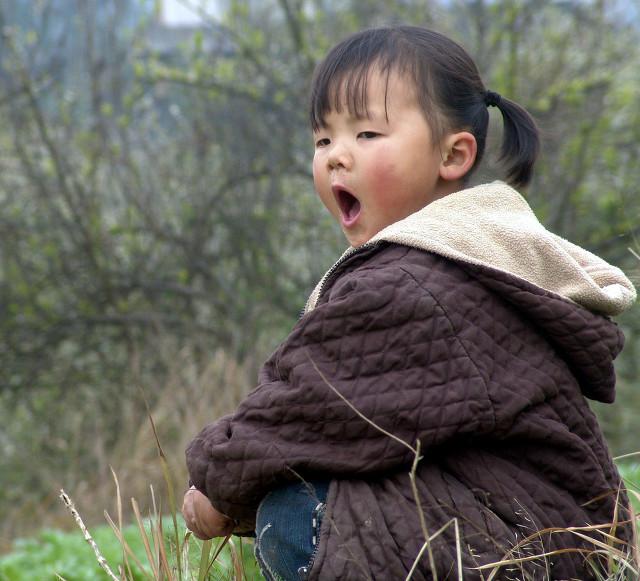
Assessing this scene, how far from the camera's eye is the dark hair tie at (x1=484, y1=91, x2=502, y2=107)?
9.18 ft

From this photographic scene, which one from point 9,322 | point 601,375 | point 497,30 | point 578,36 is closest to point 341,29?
point 497,30

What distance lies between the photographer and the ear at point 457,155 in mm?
2648

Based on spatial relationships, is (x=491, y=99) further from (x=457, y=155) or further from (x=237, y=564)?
(x=237, y=564)

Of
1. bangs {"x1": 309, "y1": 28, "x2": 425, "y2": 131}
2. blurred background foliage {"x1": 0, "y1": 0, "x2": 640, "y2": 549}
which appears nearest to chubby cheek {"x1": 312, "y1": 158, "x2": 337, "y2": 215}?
bangs {"x1": 309, "y1": 28, "x2": 425, "y2": 131}

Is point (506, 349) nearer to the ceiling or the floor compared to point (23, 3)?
nearer to the floor

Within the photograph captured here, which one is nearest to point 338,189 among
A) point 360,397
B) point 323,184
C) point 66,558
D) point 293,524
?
point 323,184

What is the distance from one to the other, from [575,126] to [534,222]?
6.03 meters

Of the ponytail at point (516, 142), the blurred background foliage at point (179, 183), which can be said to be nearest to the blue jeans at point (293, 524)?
the ponytail at point (516, 142)

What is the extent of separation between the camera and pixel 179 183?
9.43 m

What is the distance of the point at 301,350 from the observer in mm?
2234

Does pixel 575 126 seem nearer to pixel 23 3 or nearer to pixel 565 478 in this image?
pixel 23 3

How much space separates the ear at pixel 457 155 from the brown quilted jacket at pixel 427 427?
45 cm

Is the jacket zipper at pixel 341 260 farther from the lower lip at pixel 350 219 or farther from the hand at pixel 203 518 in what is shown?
the hand at pixel 203 518

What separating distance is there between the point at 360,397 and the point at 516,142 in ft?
3.40
